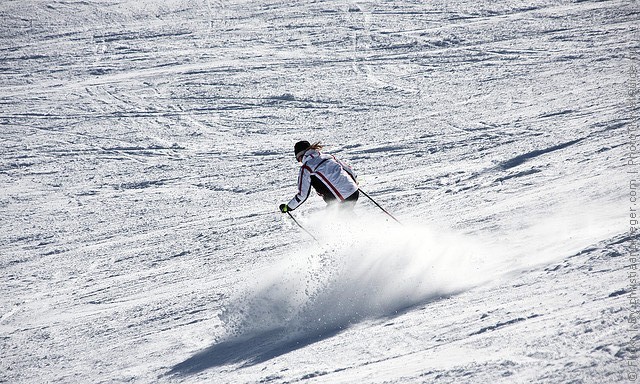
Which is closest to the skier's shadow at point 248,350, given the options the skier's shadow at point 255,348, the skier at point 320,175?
the skier's shadow at point 255,348

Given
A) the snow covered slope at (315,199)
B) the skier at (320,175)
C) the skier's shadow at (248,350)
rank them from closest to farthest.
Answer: the snow covered slope at (315,199) → the skier's shadow at (248,350) → the skier at (320,175)

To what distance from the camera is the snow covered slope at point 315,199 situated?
5.88m

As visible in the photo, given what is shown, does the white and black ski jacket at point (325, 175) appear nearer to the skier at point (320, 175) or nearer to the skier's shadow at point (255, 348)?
the skier at point (320, 175)

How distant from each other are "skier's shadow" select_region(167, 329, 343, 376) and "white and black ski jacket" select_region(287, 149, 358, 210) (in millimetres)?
1842

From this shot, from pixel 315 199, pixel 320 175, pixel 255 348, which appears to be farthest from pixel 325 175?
pixel 315 199

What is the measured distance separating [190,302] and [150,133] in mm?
7299

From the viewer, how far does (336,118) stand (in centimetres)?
1462

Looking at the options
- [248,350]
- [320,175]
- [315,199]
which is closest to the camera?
[248,350]

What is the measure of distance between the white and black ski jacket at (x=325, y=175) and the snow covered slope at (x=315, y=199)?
0.51m

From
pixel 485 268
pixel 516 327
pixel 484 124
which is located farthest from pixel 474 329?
pixel 484 124

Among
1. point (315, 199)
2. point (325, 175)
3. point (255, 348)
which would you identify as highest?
point (325, 175)

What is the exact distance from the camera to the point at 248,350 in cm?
665

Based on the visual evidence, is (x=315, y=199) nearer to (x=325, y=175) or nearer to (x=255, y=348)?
(x=325, y=175)

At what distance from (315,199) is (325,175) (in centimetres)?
337
